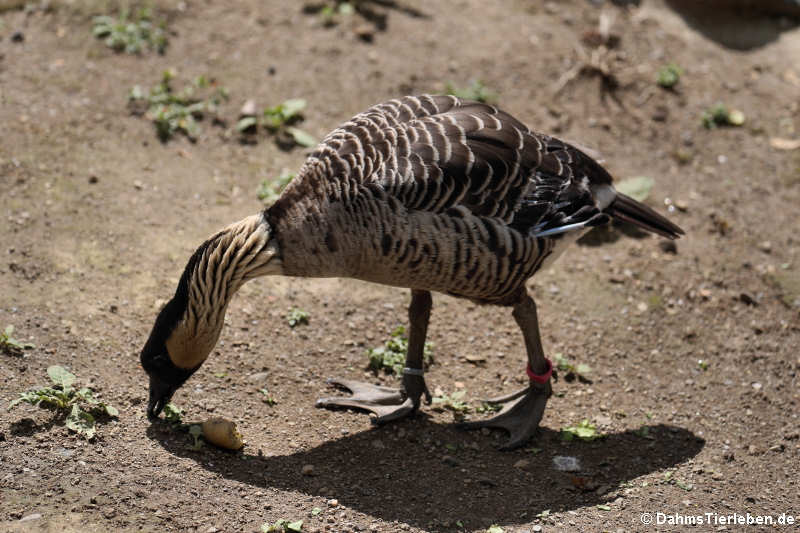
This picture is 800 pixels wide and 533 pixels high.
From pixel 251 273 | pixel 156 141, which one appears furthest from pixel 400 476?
pixel 156 141

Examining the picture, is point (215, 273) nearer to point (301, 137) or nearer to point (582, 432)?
point (582, 432)

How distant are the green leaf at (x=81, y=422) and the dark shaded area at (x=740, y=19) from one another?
8348 millimetres

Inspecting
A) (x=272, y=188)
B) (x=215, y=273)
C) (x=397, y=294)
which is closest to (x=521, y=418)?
(x=397, y=294)

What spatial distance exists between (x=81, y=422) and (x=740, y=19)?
29.3ft

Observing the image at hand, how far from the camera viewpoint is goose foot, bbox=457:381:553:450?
612cm

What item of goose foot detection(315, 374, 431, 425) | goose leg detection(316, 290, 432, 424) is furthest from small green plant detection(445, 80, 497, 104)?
goose foot detection(315, 374, 431, 425)

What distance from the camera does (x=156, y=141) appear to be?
835cm

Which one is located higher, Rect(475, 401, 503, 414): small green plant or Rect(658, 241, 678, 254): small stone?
Rect(658, 241, 678, 254): small stone

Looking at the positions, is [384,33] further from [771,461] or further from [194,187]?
[771,461]

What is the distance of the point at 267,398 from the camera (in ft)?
20.5

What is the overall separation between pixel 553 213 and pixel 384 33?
4.73 metres

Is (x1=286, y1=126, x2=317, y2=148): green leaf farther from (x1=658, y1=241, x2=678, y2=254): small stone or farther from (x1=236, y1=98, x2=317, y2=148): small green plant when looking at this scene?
(x1=658, y1=241, x2=678, y2=254): small stone

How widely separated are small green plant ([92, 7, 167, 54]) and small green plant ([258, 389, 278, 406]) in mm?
4676

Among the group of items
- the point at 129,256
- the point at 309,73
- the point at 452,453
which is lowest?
the point at 452,453
